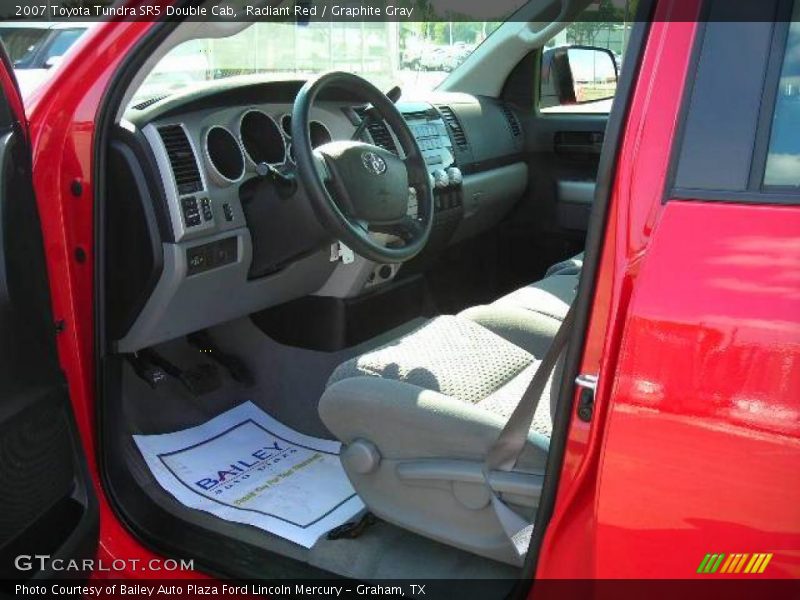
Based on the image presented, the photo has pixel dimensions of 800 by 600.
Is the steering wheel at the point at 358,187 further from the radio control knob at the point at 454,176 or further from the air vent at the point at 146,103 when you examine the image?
the radio control knob at the point at 454,176

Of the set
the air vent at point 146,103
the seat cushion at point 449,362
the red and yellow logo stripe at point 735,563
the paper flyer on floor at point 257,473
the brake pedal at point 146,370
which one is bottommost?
the paper flyer on floor at point 257,473

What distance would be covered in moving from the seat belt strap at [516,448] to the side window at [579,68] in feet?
6.89

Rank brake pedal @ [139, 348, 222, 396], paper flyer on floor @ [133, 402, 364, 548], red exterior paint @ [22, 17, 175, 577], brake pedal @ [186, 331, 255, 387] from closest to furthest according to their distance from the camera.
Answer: red exterior paint @ [22, 17, 175, 577] → paper flyer on floor @ [133, 402, 364, 548] → brake pedal @ [139, 348, 222, 396] → brake pedal @ [186, 331, 255, 387]

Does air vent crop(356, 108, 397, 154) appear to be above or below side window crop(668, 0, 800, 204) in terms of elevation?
below

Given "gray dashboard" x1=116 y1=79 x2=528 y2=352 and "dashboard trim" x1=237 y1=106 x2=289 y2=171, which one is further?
"dashboard trim" x1=237 y1=106 x2=289 y2=171

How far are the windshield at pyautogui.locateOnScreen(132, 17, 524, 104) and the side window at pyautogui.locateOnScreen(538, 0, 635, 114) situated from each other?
12.6 inches

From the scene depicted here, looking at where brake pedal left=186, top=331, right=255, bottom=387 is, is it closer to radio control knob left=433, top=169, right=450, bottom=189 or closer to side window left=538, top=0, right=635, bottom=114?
radio control knob left=433, top=169, right=450, bottom=189

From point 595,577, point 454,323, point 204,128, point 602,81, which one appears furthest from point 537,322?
point 602,81

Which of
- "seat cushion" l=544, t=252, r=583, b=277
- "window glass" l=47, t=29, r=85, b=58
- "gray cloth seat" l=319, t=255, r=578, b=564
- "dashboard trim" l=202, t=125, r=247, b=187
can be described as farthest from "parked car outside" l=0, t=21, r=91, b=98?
"seat cushion" l=544, t=252, r=583, b=277

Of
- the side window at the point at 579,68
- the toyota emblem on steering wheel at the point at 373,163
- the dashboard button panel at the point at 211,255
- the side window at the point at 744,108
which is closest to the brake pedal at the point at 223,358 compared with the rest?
the dashboard button panel at the point at 211,255

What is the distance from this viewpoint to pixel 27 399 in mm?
1737

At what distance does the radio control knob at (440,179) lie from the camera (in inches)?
122

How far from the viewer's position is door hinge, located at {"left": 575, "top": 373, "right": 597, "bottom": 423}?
1299 mm

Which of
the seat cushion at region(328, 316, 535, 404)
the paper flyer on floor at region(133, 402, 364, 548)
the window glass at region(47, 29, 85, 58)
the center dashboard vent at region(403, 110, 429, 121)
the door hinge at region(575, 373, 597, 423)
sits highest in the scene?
the window glass at region(47, 29, 85, 58)
